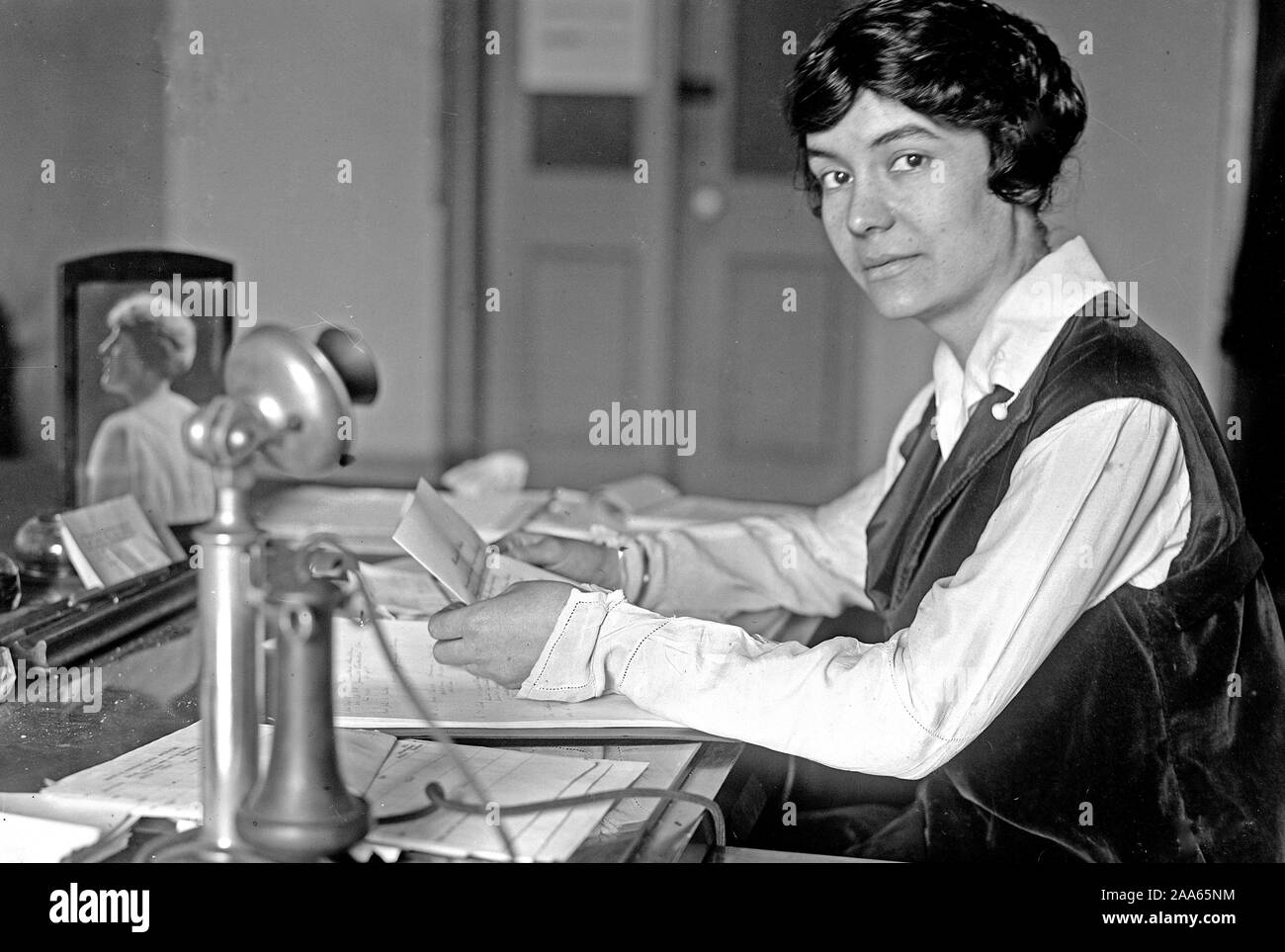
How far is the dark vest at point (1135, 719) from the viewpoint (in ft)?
3.93

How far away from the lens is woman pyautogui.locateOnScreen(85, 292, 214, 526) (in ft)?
5.50

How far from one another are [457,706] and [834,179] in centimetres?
72

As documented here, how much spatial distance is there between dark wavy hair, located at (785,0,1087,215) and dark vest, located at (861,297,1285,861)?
0.76 ft

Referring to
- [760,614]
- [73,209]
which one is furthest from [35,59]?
[760,614]

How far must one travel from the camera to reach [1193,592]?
3.97 feet

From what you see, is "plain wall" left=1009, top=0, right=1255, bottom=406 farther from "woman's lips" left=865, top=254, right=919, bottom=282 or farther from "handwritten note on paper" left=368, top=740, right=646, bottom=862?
"handwritten note on paper" left=368, top=740, right=646, bottom=862

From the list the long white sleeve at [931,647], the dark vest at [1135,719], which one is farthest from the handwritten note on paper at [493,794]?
the dark vest at [1135,719]

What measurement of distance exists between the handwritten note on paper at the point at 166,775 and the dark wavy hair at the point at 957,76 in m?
0.83

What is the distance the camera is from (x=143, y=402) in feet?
5.65

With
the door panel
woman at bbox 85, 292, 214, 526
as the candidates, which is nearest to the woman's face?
woman at bbox 85, 292, 214, 526

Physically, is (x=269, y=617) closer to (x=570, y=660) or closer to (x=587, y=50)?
(x=570, y=660)

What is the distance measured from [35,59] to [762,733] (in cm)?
168
